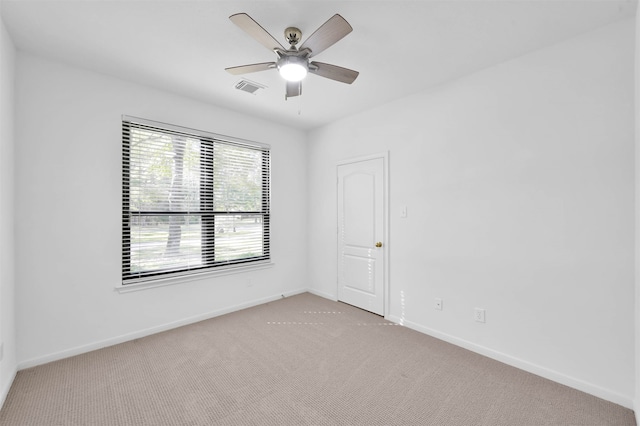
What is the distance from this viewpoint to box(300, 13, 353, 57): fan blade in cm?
168

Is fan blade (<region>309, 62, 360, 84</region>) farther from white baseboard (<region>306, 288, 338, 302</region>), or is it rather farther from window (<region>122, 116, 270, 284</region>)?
white baseboard (<region>306, 288, 338, 302</region>)

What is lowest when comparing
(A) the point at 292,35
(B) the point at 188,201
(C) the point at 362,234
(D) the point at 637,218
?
(C) the point at 362,234

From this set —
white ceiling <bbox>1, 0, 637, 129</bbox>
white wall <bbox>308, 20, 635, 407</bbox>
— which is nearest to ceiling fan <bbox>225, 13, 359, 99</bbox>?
white ceiling <bbox>1, 0, 637, 129</bbox>

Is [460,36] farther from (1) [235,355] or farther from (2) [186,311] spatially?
(2) [186,311]

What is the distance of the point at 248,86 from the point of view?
304cm

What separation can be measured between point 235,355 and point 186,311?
108 cm

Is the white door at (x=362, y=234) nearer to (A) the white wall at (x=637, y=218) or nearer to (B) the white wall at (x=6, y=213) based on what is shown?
(A) the white wall at (x=637, y=218)

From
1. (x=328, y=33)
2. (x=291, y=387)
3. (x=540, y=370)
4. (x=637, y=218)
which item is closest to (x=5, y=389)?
(x=291, y=387)

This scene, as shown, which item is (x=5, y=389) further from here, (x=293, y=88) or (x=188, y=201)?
(x=293, y=88)

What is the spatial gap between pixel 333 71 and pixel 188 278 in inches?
109

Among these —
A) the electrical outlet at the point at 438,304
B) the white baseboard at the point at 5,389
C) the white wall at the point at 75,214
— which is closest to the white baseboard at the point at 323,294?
the electrical outlet at the point at 438,304

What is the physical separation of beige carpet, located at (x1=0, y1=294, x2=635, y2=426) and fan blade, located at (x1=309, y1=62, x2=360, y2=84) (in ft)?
7.91

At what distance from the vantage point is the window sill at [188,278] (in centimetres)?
298

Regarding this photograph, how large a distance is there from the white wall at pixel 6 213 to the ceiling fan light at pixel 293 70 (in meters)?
1.97
